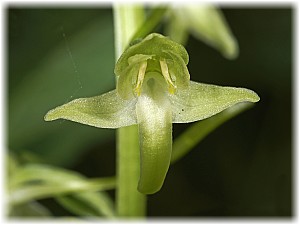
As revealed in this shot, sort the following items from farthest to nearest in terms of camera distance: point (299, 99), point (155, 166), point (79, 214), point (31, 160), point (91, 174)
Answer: point (299, 99), point (91, 174), point (31, 160), point (79, 214), point (155, 166)

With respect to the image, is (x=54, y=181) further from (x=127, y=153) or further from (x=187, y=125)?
(x=187, y=125)

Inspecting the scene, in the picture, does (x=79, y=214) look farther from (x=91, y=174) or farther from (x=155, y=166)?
(x=91, y=174)

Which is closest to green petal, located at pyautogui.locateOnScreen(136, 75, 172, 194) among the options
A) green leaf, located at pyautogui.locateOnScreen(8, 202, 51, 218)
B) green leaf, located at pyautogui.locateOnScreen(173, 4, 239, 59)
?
green leaf, located at pyautogui.locateOnScreen(8, 202, 51, 218)

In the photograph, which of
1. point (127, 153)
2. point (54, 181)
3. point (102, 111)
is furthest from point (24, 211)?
point (102, 111)

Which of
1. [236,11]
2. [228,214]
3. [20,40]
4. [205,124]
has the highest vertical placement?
[236,11]

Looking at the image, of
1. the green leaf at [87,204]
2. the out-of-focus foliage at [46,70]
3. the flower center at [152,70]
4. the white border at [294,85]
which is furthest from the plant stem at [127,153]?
the out-of-focus foliage at [46,70]

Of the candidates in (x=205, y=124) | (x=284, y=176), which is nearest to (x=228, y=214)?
(x=284, y=176)
